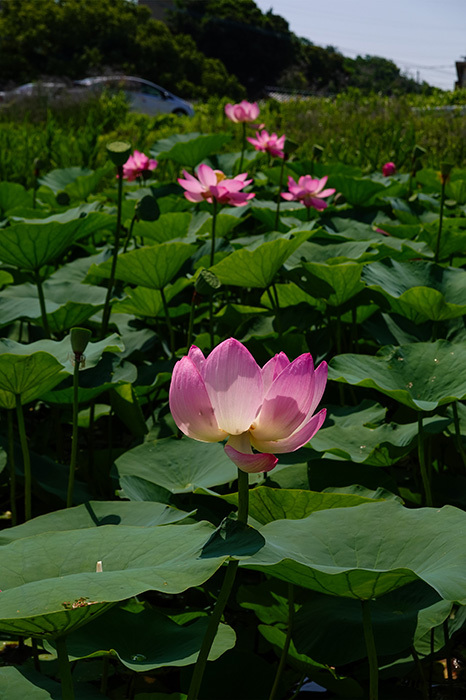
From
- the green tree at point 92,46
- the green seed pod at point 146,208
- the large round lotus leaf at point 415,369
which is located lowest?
the large round lotus leaf at point 415,369

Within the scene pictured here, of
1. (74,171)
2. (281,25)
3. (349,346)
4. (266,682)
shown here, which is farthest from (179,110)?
(281,25)

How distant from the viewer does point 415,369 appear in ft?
4.29

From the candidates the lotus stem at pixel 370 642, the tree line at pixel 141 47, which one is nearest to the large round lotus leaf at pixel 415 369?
the lotus stem at pixel 370 642

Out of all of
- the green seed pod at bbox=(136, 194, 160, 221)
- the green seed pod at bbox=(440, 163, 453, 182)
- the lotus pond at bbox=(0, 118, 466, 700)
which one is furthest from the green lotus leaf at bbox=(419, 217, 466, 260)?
the green seed pod at bbox=(136, 194, 160, 221)

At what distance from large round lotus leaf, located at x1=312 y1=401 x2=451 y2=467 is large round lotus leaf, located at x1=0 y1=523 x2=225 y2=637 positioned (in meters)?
0.45

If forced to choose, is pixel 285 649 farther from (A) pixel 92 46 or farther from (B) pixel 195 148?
(A) pixel 92 46

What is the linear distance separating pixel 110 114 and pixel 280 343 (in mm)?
6295

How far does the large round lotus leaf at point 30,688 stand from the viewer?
0.75 meters

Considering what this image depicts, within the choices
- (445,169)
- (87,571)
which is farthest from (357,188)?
(87,571)

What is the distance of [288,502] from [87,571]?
310mm

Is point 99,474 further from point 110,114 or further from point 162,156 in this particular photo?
point 110,114

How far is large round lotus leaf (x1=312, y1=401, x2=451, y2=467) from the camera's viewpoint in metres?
1.14

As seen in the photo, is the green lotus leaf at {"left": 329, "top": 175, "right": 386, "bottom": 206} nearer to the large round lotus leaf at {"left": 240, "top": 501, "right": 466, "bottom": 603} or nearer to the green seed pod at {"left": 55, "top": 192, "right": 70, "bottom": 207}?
the green seed pod at {"left": 55, "top": 192, "right": 70, "bottom": 207}

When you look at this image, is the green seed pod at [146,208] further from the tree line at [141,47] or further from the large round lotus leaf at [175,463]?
the tree line at [141,47]
